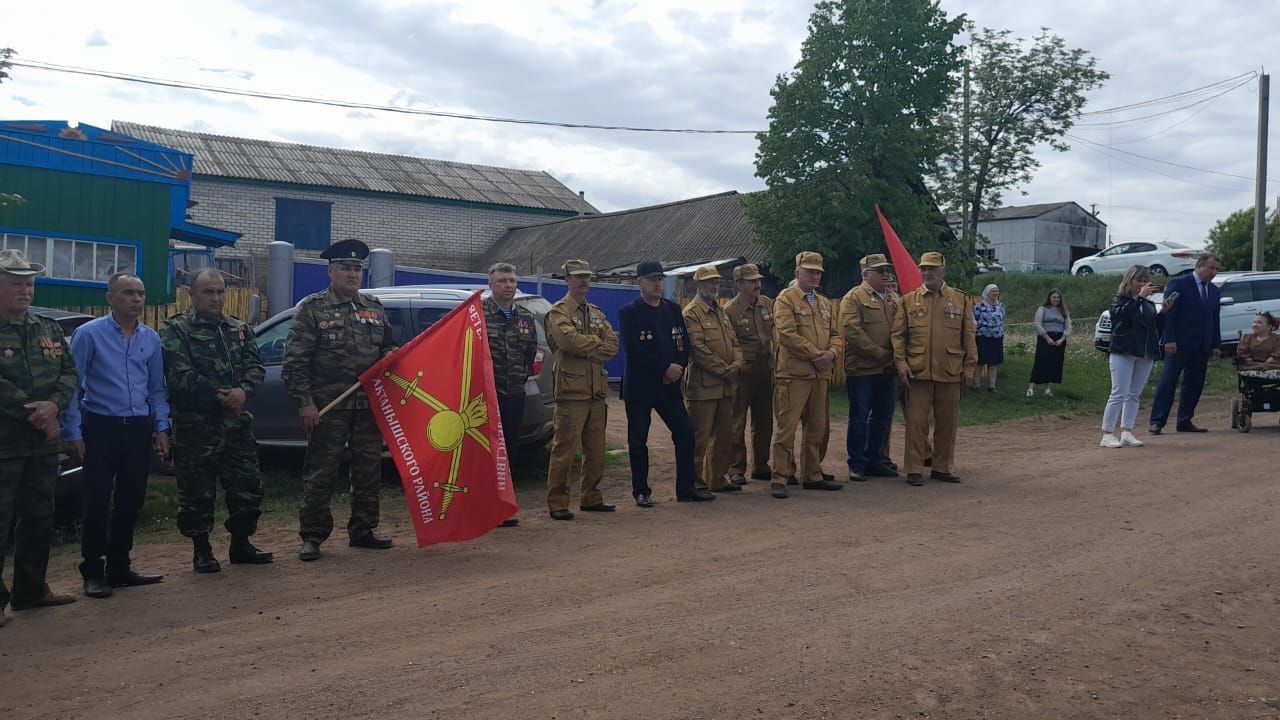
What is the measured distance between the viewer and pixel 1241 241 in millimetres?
36375

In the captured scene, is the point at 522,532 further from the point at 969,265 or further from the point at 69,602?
the point at 969,265

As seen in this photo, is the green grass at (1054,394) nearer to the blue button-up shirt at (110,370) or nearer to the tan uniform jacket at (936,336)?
the tan uniform jacket at (936,336)

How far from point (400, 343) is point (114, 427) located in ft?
12.3

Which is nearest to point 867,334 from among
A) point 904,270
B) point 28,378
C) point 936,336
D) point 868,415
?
point 936,336

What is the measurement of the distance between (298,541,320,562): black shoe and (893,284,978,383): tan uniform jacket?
543 cm

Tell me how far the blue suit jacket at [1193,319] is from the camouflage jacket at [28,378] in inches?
445

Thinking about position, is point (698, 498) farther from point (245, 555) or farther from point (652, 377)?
point (245, 555)

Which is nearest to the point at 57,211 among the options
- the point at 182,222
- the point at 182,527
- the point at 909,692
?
the point at 182,222

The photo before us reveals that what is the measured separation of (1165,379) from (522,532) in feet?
28.6

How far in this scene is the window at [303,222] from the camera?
34000 millimetres

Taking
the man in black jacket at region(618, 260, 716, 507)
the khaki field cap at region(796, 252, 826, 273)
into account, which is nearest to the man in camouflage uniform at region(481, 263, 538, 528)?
the man in black jacket at region(618, 260, 716, 507)

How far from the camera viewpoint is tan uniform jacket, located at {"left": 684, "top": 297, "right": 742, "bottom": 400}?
29.0 feet

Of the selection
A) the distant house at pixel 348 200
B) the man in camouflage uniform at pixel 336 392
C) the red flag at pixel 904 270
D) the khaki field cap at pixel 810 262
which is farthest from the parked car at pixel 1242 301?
the distant house at pixel 348 200

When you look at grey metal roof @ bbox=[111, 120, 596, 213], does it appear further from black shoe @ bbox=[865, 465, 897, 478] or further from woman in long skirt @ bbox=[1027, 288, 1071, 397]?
black shoe @ bbox=[865, 465, 897, 478]
